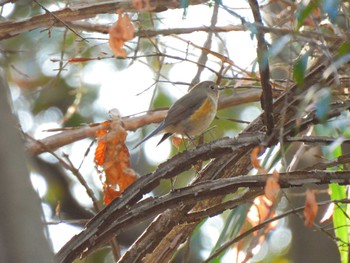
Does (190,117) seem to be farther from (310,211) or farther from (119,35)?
(310,211)

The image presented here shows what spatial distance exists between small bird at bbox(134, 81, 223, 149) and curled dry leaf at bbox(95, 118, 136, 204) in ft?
1.50

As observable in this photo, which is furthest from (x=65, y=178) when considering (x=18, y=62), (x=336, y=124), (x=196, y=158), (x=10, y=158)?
(x=10, y=158)

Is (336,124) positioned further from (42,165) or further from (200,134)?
(42,165)

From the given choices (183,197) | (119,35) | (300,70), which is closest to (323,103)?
(300,70)

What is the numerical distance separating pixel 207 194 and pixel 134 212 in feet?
0.79

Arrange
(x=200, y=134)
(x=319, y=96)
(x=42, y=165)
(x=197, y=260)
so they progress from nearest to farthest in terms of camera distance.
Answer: (x=319, y=96)
(x=200, y=134)
(x=197, y=260)
(x=42, y=165)

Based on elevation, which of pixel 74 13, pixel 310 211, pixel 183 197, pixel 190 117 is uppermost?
pixel 74 13

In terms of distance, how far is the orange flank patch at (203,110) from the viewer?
3676 millimetres

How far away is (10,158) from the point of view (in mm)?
→ 1341

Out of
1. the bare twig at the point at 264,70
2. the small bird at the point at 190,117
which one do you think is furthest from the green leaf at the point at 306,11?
the small bird at the point at 190,117

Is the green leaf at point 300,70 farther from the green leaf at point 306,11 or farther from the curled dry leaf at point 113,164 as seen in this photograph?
the curled dry leaf at point 113,164

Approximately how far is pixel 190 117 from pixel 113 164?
2.29 feet

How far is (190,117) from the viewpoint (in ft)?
12.1

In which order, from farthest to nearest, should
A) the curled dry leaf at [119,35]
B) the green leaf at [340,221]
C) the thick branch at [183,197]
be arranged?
the green leaf at [340,221] → the curled dry leaf at [119,35] → the thick branch at [183,197]
